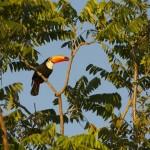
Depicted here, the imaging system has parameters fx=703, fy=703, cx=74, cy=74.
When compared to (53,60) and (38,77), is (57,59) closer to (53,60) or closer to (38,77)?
(53,60)

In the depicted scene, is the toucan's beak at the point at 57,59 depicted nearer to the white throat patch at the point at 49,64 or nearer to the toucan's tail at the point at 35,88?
the white throat patch at the point at 49,64

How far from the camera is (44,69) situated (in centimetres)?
1508

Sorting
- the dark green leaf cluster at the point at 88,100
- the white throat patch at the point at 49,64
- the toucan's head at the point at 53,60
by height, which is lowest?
the dark green leaf cluster at the point at 88,100

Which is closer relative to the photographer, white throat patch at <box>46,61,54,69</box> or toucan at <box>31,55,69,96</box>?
toucan at <box>31,55,69,96</box>

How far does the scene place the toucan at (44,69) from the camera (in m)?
14.8

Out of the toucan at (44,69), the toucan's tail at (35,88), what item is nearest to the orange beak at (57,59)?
the toucan at (44,69)

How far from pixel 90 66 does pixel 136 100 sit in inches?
51.0

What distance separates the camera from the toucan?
48.7 ft

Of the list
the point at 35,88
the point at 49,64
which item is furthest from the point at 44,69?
the point at 35,88

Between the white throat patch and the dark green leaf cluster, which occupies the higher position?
the white throat patch

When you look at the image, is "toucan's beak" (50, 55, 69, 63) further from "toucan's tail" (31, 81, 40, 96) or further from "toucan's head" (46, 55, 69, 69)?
"toucan's tail" (31, 81, 40, 96)

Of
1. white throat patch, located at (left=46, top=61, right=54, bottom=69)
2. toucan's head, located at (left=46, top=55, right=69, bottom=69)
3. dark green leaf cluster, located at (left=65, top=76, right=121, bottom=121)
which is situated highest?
toucan's head, located at (left=46, top=55, right=69, bottom=69)

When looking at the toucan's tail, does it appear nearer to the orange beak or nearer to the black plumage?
the black plumage

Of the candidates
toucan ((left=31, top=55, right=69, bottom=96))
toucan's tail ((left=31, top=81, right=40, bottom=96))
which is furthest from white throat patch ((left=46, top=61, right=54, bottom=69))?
toucan's tail ((left=31, top=81, right=40, bottom=96))
